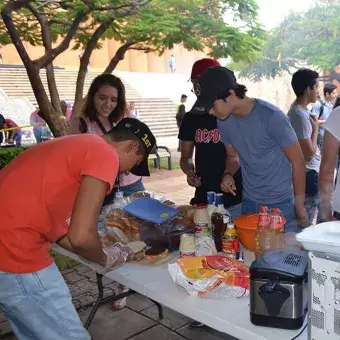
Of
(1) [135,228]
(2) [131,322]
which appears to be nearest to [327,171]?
(1) [135,228]

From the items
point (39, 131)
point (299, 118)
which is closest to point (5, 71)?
point (39, 131)

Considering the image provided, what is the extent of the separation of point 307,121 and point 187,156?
1.05 meters

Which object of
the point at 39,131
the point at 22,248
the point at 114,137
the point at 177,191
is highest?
the point at 114,137

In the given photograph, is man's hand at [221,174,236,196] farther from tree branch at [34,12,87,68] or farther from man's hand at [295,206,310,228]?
tree branch at [34,12,87,68]

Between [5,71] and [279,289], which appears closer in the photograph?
[279,289]

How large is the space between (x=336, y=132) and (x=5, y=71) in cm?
1930

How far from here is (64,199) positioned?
144 cm

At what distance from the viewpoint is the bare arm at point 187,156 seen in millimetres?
2951

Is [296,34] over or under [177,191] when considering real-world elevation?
over

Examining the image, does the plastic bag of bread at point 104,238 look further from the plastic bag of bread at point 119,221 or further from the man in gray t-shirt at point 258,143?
the man in gray t-shirt at point 258,143

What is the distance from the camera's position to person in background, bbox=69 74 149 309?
2.92 meters

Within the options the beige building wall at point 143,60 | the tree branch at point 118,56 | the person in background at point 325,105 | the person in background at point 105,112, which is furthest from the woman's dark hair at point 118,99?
the beige building wall at point 143,60

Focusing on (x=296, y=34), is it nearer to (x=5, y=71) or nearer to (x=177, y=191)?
(x=177, y=191)

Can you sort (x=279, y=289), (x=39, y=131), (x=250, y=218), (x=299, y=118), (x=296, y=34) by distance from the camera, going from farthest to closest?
(x=296, y=34), (x=39, y=131), (x=299, y=118), (x=250, y=218), (x=279, y=289)
